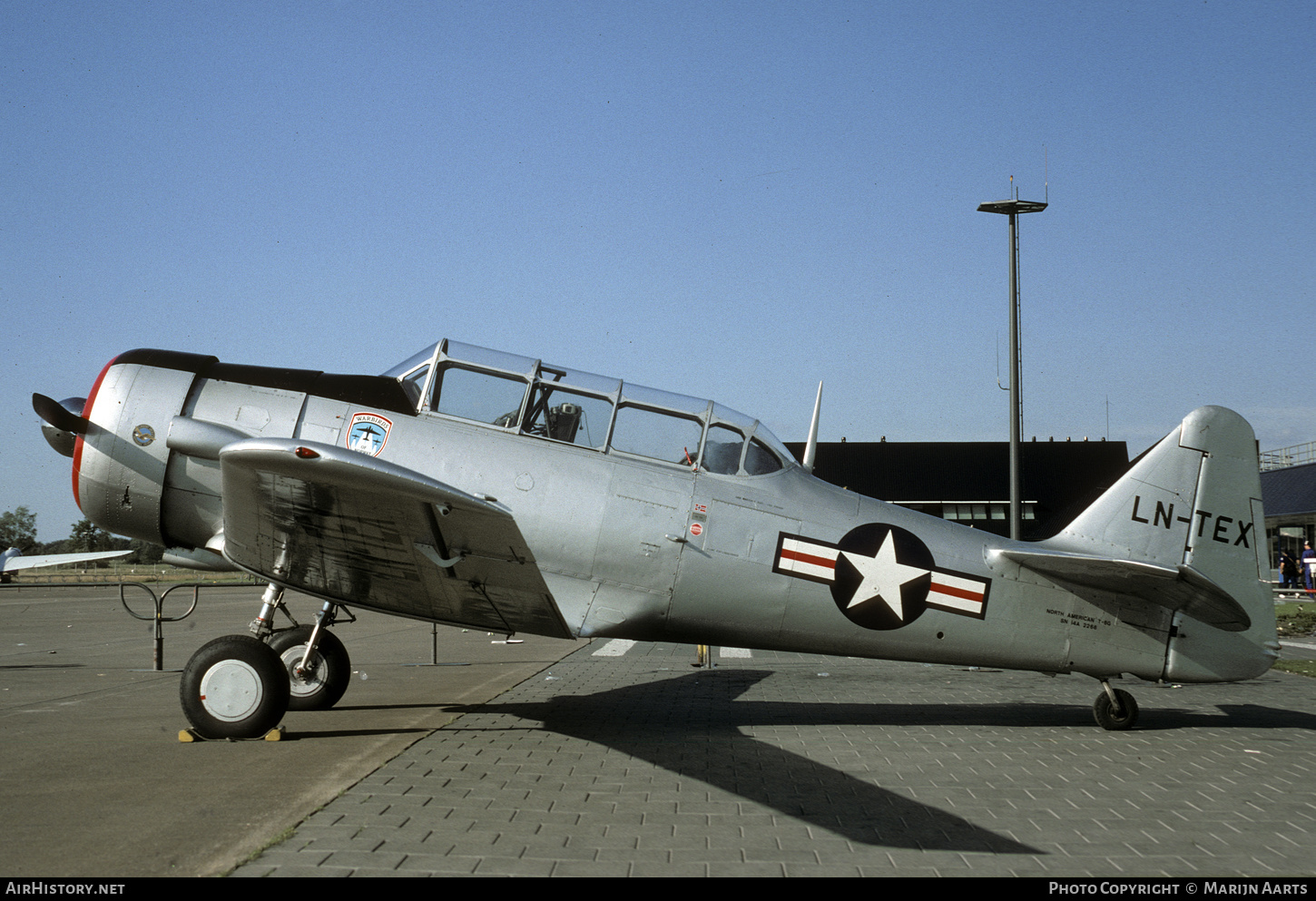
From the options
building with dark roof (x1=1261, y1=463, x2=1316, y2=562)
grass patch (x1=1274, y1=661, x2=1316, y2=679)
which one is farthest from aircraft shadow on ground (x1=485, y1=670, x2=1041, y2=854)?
building with dark roof (x1=1261, y1=463, x2=1316, y2=562)

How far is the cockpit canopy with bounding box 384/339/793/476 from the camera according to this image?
23.5 feet

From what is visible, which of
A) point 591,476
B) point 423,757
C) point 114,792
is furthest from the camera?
point 591,476

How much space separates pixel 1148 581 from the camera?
750 cm

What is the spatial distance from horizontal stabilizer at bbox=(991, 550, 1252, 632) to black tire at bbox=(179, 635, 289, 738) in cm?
591

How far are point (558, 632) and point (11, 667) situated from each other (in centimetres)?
903

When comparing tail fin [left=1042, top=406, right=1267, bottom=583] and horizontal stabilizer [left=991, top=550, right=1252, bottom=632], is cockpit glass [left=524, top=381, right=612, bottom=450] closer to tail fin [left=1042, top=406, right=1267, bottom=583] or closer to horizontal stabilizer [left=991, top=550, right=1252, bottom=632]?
horizontal stabilizer [left=991, top=550, right=1252, bottom=632]

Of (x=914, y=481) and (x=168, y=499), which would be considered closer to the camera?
(x=168, y=499)

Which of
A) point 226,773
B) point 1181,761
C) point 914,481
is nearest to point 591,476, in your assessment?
point 226,773

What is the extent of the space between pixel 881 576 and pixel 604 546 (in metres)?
2.27

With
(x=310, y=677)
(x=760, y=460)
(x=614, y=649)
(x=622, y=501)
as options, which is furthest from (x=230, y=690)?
(x=614, y=649)

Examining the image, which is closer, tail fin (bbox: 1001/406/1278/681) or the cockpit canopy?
the cockpit canopy

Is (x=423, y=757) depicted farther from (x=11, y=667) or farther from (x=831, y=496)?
(x=11, y=667)

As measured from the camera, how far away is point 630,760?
648 cm

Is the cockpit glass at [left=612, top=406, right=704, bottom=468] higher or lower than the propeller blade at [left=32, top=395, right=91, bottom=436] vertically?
higher
